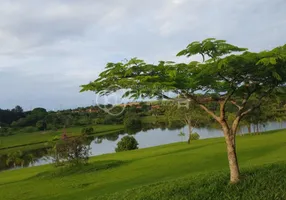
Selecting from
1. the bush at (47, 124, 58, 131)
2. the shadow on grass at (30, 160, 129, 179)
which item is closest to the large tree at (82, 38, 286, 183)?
the shadow on grass at (30, 160, 129, 179)

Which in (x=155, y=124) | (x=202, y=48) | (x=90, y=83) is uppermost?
(x=202, y=48)

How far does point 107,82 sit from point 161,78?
141 cm

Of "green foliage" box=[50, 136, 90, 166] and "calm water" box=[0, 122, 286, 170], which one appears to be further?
"calm water" box=[0, 122, 286, 170]

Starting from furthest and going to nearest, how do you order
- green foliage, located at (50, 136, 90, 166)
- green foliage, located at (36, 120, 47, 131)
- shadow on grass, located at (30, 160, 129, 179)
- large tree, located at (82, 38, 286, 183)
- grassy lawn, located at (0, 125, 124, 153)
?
green foliage, located at (36, 120, 47, 131)
grassy lawn, located at (0, 125, 124, 153)
green foliage, located at (50, 136, 90, 166)
shadow on grass, located at (30, 160, 129, 179)
large tree, located at (82, 38, 286, 183)

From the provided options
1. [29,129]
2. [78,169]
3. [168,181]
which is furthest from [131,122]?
[168,181]

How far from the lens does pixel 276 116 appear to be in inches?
1833

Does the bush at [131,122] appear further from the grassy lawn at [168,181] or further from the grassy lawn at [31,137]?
the grassy lawn at [168,181]

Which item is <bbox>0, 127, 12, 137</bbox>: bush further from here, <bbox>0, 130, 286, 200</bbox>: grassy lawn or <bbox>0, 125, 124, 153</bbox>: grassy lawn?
<bbox>0, 130, 286, 200</bbox>: grassy lawn

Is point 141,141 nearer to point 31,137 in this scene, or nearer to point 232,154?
point 31,137

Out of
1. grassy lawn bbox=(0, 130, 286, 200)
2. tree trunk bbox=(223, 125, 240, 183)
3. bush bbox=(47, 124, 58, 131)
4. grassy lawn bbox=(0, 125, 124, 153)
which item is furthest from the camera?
bush bbox=(47, 124, 58, 131)

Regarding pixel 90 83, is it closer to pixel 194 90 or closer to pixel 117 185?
pixel 194 90

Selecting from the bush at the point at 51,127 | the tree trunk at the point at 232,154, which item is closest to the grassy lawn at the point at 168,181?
the tree trunk at the point at 232,154

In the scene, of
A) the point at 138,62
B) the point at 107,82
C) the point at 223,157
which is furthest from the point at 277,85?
the point at 223,157

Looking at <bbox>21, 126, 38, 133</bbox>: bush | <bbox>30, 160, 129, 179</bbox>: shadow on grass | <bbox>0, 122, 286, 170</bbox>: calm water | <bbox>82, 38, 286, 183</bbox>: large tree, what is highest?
Answer: <bbox>82, 38, 286, 183</bbox>: large tree
